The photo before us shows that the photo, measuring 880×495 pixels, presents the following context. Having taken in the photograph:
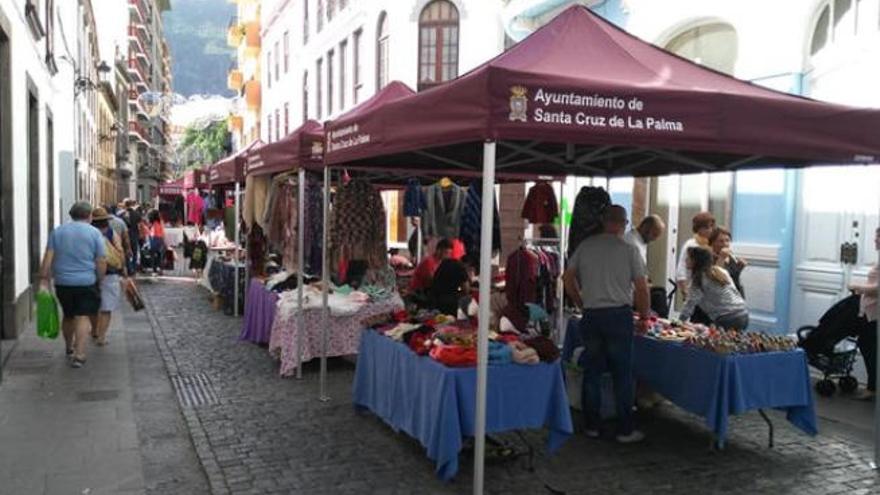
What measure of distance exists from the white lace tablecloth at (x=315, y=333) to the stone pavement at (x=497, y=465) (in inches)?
28.5

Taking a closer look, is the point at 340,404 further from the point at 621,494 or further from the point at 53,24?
the point at 53,24

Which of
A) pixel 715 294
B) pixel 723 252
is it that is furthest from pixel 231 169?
pixel 715 294

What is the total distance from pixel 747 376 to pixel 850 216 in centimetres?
375

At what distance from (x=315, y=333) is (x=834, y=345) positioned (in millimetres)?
5194

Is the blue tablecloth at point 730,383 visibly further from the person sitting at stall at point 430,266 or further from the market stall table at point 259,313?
the market stall table at point 259,313

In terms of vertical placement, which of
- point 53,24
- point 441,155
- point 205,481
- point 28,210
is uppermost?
point 53,24

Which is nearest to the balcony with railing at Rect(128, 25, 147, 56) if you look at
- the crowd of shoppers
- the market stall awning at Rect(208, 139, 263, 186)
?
the market stall awning at Rect(208, 139, 263, 186)

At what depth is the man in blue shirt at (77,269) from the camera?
8109mm

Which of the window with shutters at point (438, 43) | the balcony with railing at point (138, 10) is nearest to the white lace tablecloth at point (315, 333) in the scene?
the window with shutters at point (438, 43)

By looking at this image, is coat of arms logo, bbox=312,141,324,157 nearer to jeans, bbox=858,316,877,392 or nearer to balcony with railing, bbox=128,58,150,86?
jeans, bbox=858,316,877,392

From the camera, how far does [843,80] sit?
8.40m

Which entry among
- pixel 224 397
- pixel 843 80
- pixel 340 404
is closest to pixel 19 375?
pixel 224 397

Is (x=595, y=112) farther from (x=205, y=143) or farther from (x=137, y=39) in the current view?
(x=205, y=143)

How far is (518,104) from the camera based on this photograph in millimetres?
4109
